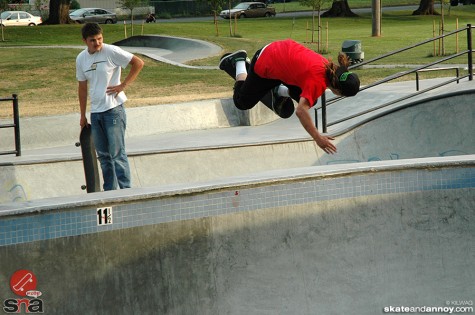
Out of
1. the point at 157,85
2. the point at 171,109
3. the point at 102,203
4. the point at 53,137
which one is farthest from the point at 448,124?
the point at 157,85

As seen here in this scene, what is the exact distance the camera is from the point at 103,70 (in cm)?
888

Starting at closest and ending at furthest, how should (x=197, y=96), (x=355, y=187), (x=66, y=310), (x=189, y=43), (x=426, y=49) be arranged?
(x=66, y=310), (x=355, y=187), (x=197, y=96), (x=426, y=49), (x=189, y=43)

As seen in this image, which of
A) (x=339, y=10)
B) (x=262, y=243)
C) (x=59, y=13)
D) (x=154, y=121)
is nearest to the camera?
(x=262, y=243)

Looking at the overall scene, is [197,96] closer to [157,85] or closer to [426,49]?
[157,85]

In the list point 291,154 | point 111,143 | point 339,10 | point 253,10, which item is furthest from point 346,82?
point 253,10

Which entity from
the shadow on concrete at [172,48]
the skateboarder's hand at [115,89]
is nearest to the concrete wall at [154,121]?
the skateboarder's hand at [115,89]

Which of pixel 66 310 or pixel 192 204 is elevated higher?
pixel 192 204

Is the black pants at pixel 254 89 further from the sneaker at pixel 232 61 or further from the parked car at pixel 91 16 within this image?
the parked car at pixel 91 16

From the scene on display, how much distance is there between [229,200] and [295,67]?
1514mm

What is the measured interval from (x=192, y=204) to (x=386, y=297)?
1745 mm

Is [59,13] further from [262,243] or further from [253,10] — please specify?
[262,243]

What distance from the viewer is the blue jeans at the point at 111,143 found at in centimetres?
892

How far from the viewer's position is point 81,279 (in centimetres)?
631

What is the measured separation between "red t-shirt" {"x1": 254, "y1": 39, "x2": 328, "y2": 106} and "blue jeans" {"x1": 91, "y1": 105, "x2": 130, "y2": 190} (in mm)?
1575
